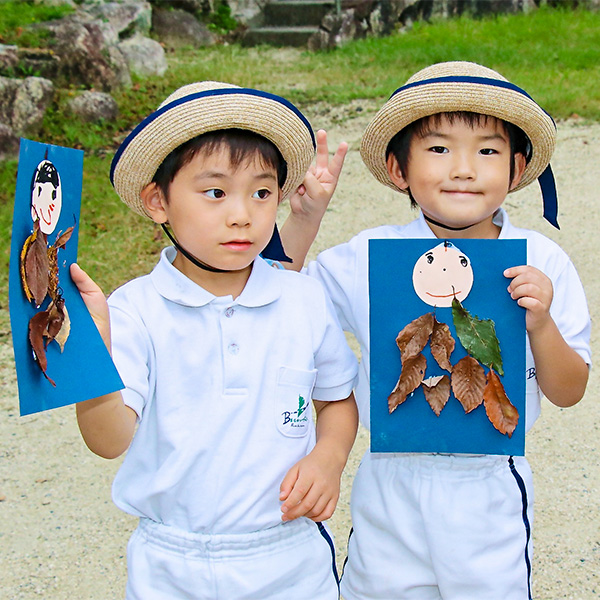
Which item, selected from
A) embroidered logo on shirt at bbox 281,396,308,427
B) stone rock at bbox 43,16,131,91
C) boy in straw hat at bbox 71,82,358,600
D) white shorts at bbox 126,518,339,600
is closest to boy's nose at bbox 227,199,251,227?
boy in straw hat at bbox 71,82,358,600

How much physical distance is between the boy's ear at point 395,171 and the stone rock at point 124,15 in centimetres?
A: 760

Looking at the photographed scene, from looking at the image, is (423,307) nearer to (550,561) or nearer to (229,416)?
(229,416)

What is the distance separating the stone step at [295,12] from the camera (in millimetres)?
11305

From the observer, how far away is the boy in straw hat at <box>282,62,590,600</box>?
180cm

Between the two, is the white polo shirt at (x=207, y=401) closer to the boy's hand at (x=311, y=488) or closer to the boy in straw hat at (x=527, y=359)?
the boy's hand at (x=311, y=488)

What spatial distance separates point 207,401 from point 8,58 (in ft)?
19.6

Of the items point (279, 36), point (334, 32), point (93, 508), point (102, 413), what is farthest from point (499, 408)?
point (279, 36)

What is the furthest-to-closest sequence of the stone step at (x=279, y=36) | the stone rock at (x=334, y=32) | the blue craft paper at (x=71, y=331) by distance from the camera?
the stone step at (x=279, y=36)
the stone rock at (x=334, y=32)
the blue craft paper at (x=71, y=331)

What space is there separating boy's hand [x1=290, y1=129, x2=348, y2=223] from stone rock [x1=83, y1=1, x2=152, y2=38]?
24.6 feet

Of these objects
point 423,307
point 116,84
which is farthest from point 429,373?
point 116,84

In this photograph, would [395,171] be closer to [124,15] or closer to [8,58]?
[8,58]

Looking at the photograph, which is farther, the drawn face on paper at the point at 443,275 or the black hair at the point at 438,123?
the black hair at the point at 438,123

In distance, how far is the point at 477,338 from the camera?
Answer: 5.61ft

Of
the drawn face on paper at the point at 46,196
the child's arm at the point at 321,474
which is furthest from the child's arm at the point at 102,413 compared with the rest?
the child's arm at the point at 321,474
